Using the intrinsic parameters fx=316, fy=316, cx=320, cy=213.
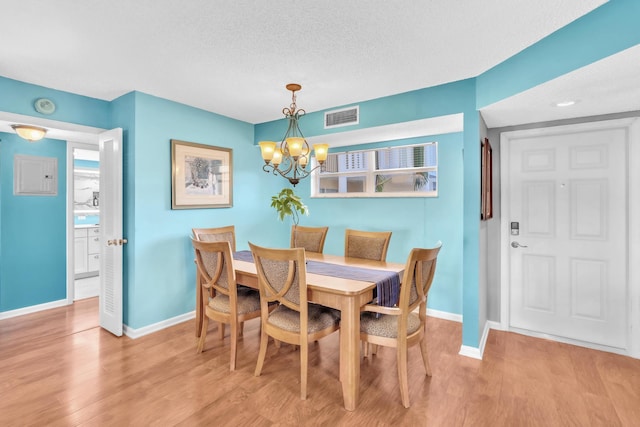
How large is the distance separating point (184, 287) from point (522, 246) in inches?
147

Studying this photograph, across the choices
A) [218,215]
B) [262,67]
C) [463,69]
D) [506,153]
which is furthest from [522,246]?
[218,215]

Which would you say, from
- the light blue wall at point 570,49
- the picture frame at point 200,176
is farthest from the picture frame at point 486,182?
the picture frame at point 200,176

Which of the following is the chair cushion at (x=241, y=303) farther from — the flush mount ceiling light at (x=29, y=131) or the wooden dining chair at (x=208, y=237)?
the flush mount ceiling light at (x=29, y=131)

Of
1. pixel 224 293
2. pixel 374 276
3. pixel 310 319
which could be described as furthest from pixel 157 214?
pixel 374 276

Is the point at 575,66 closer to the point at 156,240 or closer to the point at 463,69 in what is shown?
the point at 463,69

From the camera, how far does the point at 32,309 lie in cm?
391

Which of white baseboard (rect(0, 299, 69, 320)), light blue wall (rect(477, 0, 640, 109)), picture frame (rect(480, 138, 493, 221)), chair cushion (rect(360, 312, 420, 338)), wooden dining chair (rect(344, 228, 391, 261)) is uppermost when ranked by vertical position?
light blue wall (rect(477, 0, 640, 109))

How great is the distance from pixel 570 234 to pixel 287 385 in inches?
117

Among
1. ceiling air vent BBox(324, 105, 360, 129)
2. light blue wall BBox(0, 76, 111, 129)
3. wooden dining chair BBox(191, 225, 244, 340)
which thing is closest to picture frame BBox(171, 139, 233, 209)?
wooden dining chair BBox(191, 225, 244, 340)

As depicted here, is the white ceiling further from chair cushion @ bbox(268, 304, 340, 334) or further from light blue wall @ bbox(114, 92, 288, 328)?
chair cushion @ bbox(268, 304, 340, 334)

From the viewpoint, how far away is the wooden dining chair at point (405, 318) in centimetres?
210

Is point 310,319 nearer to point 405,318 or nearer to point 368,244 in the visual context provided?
point 405,318

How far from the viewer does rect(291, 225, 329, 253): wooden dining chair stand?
3666 millimetres

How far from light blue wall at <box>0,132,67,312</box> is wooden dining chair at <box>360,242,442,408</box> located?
163 inches
